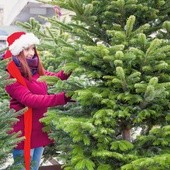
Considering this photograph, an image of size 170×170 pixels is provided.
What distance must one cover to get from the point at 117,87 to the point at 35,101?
0.75 m

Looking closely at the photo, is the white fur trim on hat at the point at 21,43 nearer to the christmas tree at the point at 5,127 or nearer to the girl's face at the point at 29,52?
the girl's face at the point at 29,52

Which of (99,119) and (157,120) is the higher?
(99,119)

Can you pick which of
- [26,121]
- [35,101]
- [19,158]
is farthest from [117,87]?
[19,158]

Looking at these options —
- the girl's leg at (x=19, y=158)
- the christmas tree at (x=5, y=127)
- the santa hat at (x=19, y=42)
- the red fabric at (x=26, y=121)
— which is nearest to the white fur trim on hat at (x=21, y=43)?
the santa hat at (x=19, y=42)

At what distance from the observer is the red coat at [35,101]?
2.95 m

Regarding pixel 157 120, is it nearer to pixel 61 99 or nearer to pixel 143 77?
pixel 143 77

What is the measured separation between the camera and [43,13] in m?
16.0

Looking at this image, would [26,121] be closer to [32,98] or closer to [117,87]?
[32,98]

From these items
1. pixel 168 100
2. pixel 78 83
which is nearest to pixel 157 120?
pixel 168 100

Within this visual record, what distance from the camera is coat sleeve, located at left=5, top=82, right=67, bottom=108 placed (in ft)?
9.55

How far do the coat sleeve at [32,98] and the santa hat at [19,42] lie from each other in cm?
30

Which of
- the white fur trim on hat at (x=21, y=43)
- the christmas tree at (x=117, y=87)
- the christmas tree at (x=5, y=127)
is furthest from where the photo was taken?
the white fur trim on hat at (x=21, y=43)

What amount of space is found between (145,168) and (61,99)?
880 millimetres

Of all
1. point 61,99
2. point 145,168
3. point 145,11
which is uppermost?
point 145,11
